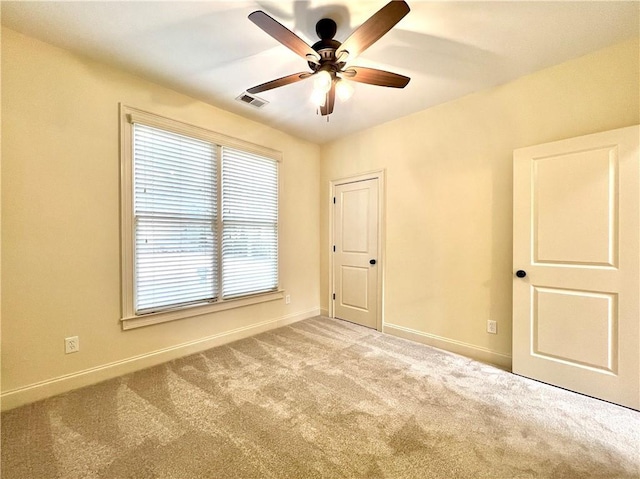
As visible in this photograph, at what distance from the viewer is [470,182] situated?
277 centimetres

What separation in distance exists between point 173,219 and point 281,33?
195cm

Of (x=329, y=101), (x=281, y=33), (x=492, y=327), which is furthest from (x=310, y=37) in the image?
(x=492, y=327)

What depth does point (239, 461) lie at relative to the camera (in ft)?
4.78

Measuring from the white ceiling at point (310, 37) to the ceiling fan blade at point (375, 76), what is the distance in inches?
12.6

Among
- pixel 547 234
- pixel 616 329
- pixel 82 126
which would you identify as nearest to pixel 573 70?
pixel 547 234

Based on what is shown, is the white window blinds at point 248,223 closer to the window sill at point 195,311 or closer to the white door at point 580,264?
the window sill at point 195,311

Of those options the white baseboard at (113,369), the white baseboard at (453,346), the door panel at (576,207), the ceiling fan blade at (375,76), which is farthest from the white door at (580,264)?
the white baseboard at (113,369)

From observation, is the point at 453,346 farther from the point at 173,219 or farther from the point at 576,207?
the point at 173,219

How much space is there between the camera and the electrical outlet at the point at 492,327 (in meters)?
2.61

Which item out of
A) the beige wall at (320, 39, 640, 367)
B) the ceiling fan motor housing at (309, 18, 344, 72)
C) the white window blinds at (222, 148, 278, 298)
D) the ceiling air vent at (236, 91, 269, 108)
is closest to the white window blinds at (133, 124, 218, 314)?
the white window blinds at (222, 148, 278, 298)

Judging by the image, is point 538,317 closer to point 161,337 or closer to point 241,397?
point 241,397

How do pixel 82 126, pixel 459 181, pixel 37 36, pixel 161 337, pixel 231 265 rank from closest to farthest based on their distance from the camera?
1. pixel 37 36
2. pixel 82 126
3. pixel 161 337
4. pixel 459 181
5. pixel 231 265

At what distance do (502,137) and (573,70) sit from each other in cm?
64

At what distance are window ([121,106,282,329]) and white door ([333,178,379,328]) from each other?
949 mm
